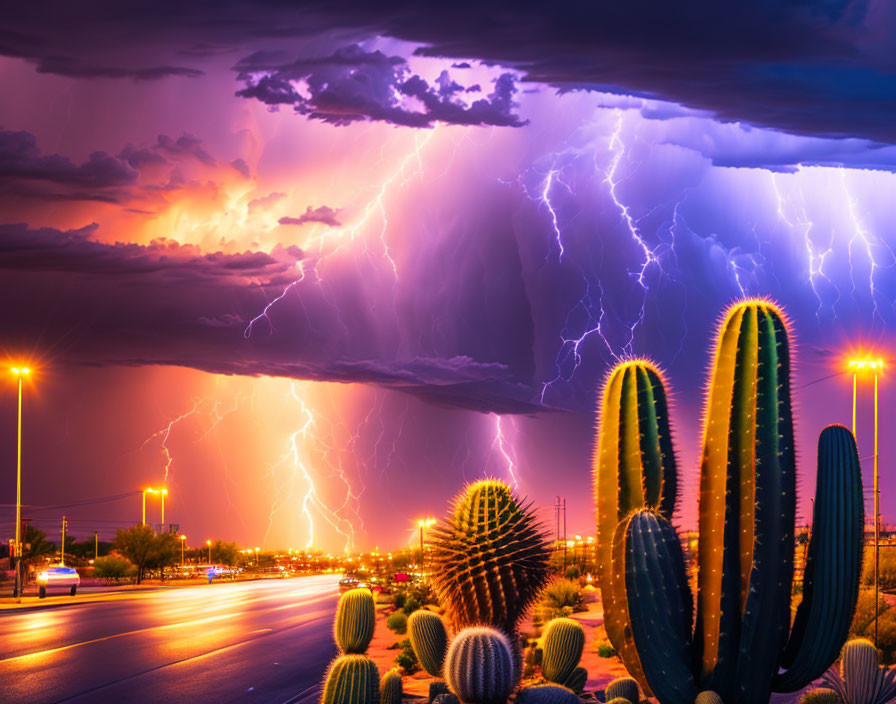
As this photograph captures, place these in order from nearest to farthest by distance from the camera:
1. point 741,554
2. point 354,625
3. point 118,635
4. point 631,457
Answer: point 741,554, point 631,457, point 354,625, point 118,635

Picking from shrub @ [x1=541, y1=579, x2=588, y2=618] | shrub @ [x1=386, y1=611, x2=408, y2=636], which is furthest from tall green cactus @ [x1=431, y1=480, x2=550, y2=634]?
shrub @ [x1=541, y1=579, x2=588, y2=618]

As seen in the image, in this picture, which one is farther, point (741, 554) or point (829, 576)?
point (829, 576)

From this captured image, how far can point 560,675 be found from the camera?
38.7ft

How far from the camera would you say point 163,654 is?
881 inches

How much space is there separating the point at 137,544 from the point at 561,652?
73.2 m

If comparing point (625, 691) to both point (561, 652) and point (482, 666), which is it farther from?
point (482, 666)

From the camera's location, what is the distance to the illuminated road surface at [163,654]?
16750 mm

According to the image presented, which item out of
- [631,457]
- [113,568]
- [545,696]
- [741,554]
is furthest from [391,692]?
[113,568]

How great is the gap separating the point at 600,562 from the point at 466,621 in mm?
1409

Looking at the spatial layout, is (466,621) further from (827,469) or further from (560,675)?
(827,469)

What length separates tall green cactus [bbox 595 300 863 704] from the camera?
9.39 m

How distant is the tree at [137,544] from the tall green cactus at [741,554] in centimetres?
7453

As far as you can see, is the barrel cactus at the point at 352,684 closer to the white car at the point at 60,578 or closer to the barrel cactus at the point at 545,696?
the barrel cactus at the point at 545,696

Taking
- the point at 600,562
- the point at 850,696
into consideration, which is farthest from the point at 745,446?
the point at 850,696
